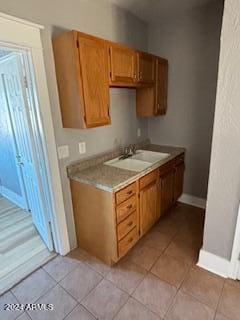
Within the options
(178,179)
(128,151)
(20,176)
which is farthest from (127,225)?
(20,176)

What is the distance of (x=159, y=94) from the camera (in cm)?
273

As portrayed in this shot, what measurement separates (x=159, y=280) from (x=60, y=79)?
202 cm

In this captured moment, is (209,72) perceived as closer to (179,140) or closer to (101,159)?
(179,140)

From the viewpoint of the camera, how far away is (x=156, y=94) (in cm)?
266

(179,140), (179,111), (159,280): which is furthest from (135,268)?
(179,111)

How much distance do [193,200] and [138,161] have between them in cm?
120

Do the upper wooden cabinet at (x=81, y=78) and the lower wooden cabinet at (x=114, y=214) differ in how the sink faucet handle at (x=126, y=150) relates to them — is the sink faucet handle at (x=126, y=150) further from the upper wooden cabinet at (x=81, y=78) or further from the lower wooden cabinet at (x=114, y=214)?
the upper wooden cabinet at (x=81, y=78)

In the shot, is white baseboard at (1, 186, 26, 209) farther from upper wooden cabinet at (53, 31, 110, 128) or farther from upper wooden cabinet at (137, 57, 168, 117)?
upper wooden cabinet at (137, 57, 168, 117)

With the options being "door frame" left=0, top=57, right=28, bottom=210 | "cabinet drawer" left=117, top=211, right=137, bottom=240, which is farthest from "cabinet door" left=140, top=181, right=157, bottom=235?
"door frame" left=0, top=57, right=28, bottom=210

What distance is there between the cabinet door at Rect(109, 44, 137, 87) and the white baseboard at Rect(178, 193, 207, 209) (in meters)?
1.90

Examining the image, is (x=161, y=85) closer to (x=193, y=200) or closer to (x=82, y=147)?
(x=82, y=147)

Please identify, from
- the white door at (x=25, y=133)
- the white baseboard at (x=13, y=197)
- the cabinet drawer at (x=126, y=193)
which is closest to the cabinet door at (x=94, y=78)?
the white door at (x=25, y=133)

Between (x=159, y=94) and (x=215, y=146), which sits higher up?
(x=159, y=94)

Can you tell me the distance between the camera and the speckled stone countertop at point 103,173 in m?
1.79
